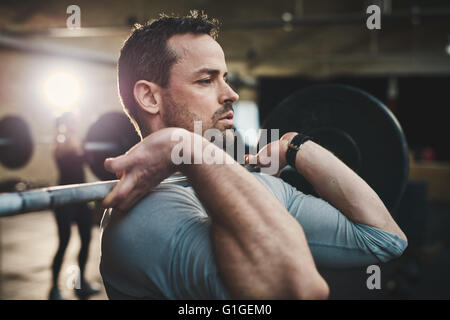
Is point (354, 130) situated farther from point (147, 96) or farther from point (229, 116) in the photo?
point (147, 96)

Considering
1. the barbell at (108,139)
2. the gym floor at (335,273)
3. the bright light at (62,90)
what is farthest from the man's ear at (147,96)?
the bright light at (62,90)

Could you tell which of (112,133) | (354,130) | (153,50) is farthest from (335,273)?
(153,50)

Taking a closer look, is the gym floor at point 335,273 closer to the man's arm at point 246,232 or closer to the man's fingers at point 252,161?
the man's fingers at point 252,161

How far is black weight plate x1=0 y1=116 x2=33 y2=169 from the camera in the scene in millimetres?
3234

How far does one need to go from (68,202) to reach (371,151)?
0.70 metres

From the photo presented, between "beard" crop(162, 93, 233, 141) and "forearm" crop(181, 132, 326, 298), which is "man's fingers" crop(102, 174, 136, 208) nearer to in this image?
"forearm" crop(181, 132, 326, 298)

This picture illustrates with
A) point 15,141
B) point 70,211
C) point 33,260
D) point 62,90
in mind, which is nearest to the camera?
point 70,211

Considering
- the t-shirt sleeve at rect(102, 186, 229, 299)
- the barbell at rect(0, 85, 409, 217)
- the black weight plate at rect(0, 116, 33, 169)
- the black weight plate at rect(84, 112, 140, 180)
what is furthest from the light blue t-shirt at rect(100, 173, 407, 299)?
the black weight plate at rect(0, 116, 33, 169)

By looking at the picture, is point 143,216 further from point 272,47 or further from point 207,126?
point 272,47

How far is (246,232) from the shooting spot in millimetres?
588

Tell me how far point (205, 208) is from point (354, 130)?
554mm

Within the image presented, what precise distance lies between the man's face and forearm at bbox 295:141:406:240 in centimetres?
18

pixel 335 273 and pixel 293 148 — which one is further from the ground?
pixel 293 148

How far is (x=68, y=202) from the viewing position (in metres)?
0.63
